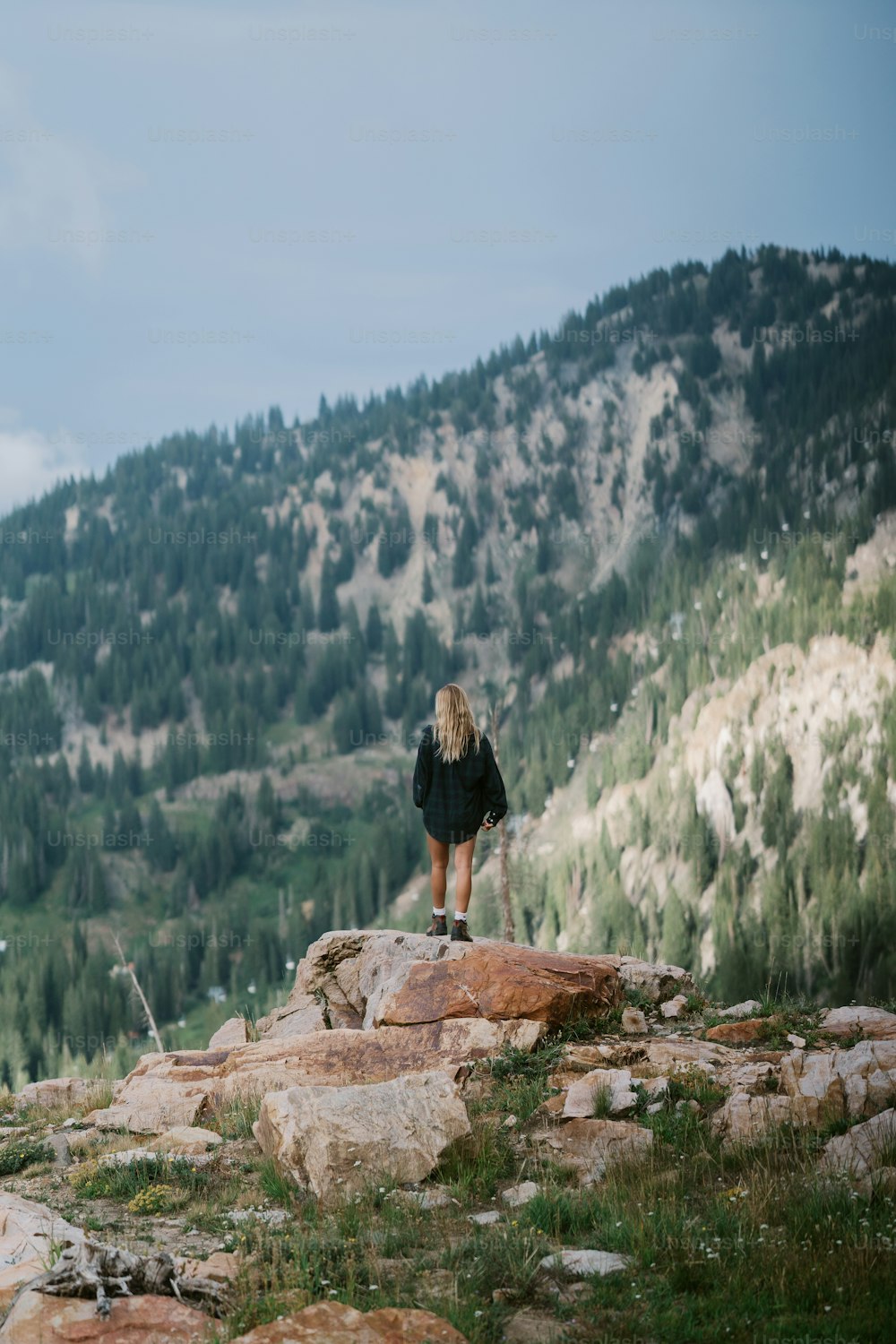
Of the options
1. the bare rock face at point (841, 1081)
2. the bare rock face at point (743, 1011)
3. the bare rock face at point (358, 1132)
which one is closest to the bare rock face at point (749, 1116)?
the bare rock face at point (841, 1081)

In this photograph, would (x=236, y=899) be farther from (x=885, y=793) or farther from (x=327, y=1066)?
(x=327, y=1066)

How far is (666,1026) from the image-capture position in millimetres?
14008

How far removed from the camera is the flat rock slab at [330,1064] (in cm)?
1236

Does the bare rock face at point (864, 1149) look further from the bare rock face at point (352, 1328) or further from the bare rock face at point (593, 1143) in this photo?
the bare rock face at point (352, 1328)

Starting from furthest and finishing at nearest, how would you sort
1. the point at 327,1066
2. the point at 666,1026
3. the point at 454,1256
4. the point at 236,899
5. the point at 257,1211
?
the point at 236,899 < the point at 666,1026 < the point at 327,1066 < the point at 257,1211 < the point at 454,1256

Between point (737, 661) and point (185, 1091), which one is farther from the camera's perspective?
point (737, 661)

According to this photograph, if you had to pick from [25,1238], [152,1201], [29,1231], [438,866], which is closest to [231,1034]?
[438,866]

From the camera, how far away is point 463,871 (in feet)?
49.4

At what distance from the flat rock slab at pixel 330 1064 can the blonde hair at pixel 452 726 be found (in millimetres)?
3515

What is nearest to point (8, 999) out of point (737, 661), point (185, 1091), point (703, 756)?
point (703, 756)

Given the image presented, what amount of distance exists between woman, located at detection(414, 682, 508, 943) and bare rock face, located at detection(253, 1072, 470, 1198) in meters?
5.02

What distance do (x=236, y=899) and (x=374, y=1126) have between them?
17031 cm

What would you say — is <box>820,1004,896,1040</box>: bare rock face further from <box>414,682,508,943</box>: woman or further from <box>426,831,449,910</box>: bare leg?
<box>426,831,449,910</box>: bare leg

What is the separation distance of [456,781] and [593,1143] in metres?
5.91
